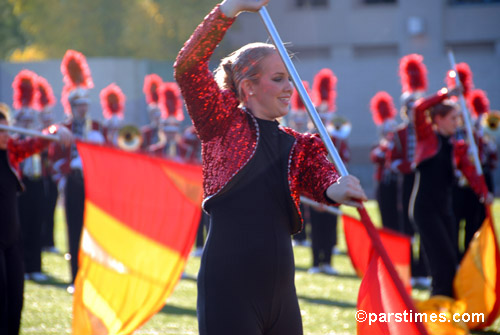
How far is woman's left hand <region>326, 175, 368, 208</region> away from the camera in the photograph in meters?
2.89

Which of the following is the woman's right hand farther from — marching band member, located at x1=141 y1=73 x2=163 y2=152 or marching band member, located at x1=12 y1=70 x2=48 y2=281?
marching band member, located at x1=141 y1=73 x2=163 y2=152

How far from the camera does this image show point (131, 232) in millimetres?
5629

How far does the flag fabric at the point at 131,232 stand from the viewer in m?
5.16

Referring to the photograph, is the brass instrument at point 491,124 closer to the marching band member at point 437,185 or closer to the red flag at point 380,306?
the marching band member at point 437,185

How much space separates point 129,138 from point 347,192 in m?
9.72

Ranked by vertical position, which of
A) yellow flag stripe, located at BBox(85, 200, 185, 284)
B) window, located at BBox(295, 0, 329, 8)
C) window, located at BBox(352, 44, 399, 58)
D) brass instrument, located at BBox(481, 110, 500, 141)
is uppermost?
window, located at BBox(295, 0, 329, 8)

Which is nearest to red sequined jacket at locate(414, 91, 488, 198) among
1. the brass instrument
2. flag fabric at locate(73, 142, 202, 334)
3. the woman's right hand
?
flag fabric at locate(73, 142, 202, 334)

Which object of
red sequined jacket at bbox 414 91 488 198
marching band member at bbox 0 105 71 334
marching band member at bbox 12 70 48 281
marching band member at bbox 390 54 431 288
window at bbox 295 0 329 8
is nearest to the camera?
marching band member at bbox 0 105 71 334

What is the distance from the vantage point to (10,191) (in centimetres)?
525

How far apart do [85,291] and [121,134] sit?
7401 mm

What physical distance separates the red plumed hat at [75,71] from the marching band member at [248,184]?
620cm

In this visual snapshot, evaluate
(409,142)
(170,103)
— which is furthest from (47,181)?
(409,142)

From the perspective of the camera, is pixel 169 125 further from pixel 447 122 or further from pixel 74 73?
pixel 447 122

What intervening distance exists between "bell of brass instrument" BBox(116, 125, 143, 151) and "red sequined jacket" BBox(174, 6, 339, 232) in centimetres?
927
